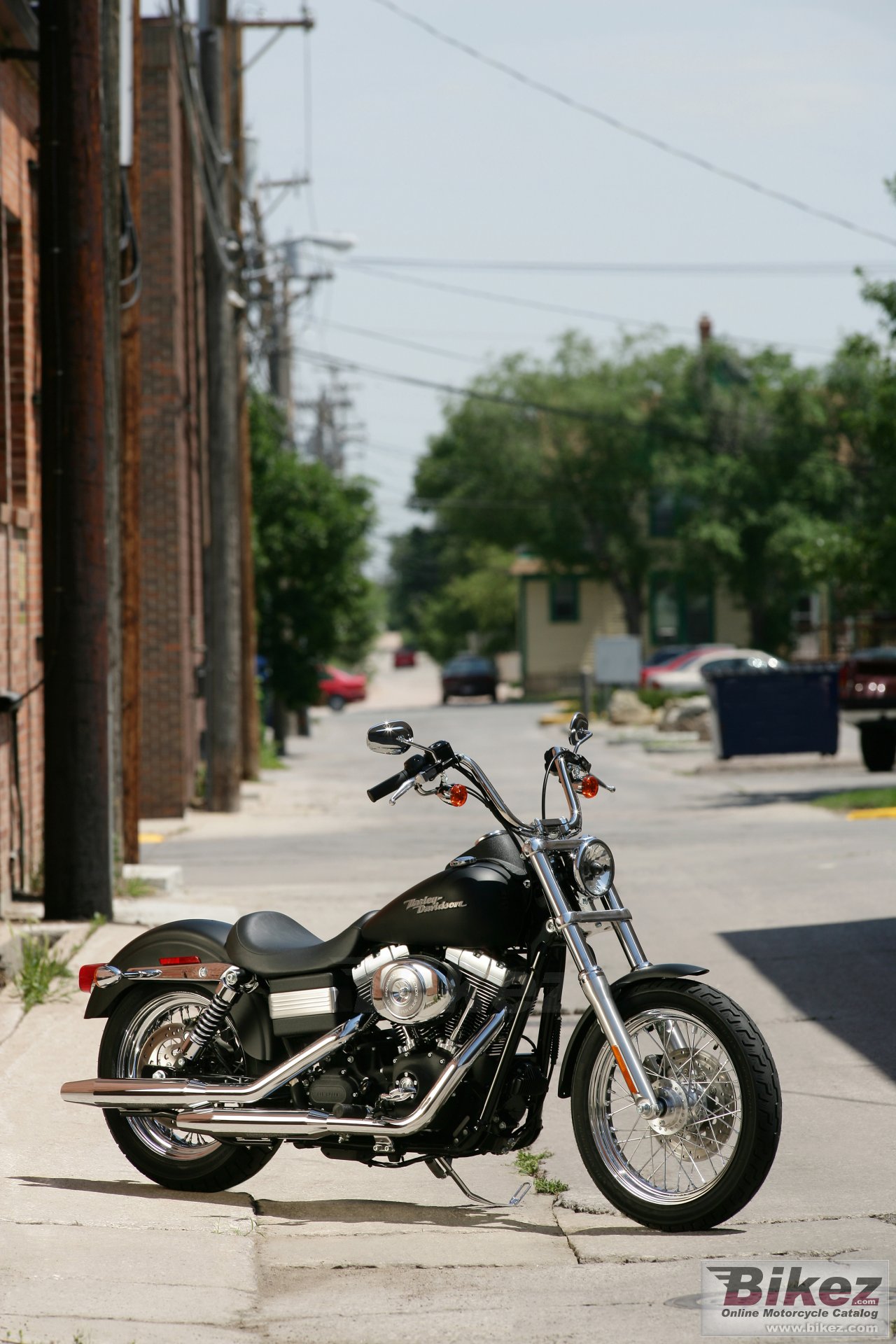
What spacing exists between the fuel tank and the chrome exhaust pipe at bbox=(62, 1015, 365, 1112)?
33cm

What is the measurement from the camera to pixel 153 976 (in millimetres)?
5496

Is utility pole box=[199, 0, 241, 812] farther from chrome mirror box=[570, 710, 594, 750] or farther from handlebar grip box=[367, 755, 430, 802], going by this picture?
handlebar grip box=[367, 755, 430, 802]

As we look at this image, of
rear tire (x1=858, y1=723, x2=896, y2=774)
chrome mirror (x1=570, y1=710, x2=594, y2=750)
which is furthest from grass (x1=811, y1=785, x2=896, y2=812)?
chrome mirror (x1=570, y1=710, x2=594, y2=750)

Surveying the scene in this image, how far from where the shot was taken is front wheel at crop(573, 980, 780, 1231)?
15.4 ft

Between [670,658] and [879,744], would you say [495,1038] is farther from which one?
[670,658]

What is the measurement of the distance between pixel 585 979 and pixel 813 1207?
1.17 metres

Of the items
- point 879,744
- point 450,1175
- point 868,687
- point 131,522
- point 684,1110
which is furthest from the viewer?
point 868,687

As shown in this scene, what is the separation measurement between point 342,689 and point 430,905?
57.7 m

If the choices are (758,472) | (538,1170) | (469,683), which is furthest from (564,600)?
(538,1170)

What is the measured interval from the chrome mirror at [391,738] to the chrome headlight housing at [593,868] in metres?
0.61

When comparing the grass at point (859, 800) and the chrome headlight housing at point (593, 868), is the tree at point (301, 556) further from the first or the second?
the chrome headlight housing at point (593, 868)

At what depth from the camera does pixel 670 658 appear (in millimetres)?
52375

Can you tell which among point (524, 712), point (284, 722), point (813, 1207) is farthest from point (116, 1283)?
point (524, 712)

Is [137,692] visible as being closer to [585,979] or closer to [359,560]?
[585,979]
